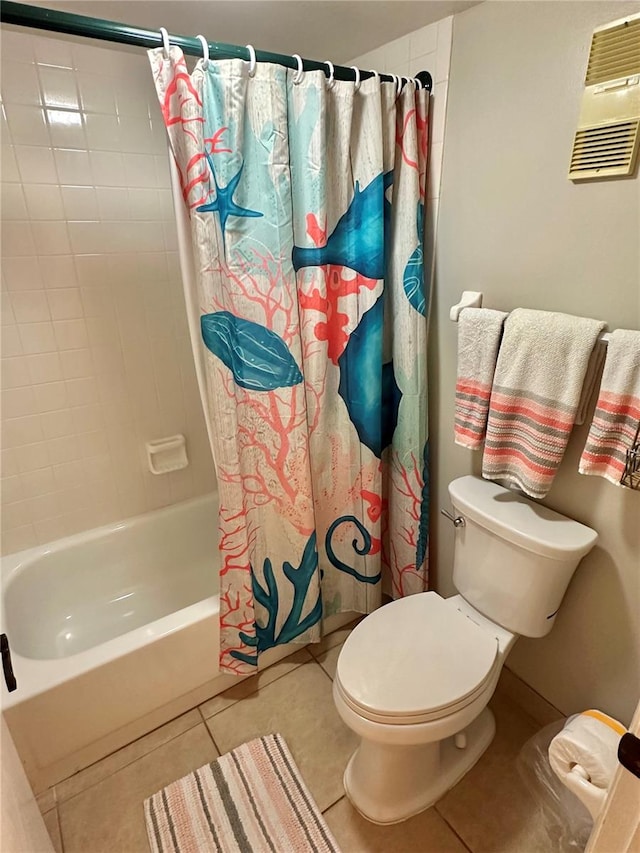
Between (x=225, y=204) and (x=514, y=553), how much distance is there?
1.19m

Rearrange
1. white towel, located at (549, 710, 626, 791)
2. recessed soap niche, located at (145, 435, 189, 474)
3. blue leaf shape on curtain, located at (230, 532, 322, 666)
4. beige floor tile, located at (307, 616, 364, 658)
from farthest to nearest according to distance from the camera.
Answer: recessed soap niche, located at (145, 435, 189, 474) < beige floor tile, located at (307, 616, 364, 658) < blue leaf shape on curtain, located at (230, 532, 322, 666) < white towel, located at (549, 710, 626, 791)

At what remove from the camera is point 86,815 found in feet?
4.50

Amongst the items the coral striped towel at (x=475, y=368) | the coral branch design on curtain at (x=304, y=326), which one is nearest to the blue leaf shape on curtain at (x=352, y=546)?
the coral branch design on curtain at (x=304, y=326)

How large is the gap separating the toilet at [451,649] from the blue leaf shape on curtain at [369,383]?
0.33 meters

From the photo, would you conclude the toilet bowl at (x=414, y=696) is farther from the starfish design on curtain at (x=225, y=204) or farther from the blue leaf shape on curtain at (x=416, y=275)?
the starfish design on curtain at (x=225, y=204)

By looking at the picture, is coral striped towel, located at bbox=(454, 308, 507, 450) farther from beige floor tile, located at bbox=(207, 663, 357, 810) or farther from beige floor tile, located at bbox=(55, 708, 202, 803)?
beige floor tile, located at bbox=(55, 708, 202, 803)

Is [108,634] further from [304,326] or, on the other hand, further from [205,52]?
[205,52]

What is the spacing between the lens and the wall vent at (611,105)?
0.98m

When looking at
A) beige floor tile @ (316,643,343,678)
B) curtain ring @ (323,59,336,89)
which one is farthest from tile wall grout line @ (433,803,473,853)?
curtain ring @ (323,59,336,89)

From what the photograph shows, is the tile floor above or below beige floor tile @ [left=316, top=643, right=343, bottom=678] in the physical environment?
below

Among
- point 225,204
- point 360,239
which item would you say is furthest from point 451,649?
point 225,204

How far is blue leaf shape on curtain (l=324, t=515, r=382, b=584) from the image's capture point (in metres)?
1.72

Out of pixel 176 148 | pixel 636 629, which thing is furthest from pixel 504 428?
pixel 176 148

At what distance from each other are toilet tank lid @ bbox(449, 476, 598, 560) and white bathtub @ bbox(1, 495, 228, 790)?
89cm
